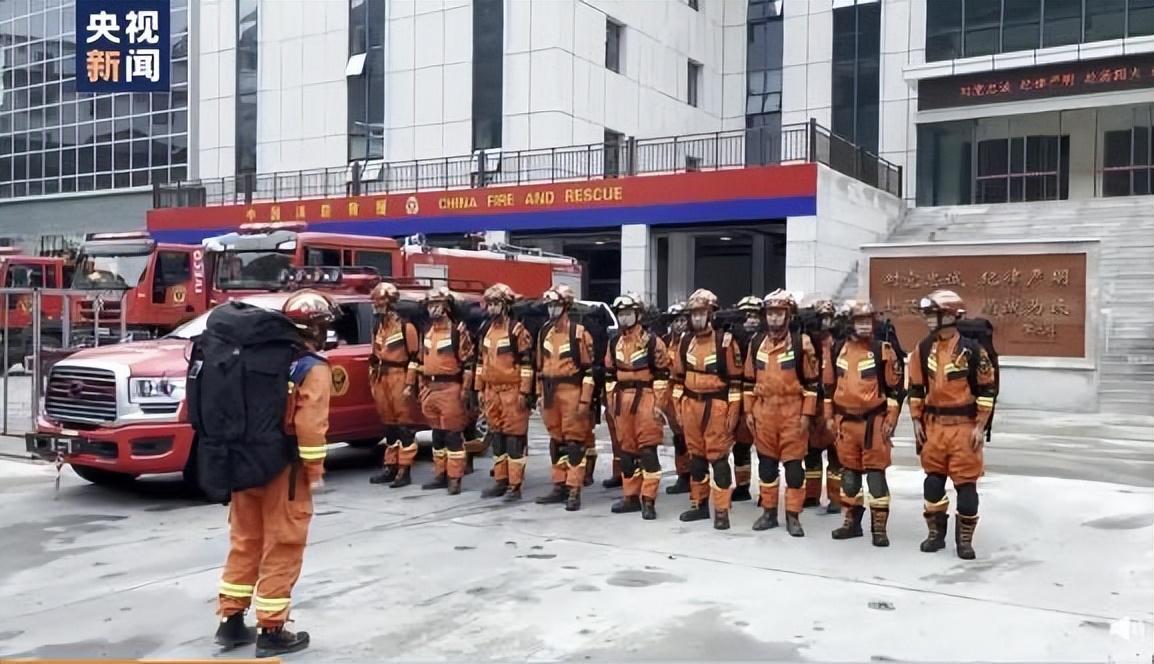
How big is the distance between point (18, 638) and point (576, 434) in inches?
180

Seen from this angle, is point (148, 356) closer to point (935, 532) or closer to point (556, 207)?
point (935, 532)

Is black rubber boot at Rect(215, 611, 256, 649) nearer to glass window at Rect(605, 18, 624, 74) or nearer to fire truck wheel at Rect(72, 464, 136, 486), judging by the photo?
fire truck wheel at Rect(72, 464, 136, 486)

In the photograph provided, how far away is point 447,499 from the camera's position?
9281 mm

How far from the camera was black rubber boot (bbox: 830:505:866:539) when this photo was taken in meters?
7.73

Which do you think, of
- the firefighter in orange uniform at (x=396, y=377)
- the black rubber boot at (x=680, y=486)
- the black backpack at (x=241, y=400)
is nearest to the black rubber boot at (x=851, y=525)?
the black rubber boot at (x=680, y=486)

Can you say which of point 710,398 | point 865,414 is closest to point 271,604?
point 710,398

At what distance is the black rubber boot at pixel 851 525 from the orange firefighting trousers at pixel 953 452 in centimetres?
80

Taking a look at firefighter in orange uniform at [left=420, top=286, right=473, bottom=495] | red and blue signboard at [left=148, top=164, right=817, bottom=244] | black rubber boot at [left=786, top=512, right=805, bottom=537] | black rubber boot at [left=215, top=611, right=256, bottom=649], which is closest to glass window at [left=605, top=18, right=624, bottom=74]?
red and blue signboard at [left=148, top=164, right=817, bottom=244]

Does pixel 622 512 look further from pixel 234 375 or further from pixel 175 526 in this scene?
pixel 234 375

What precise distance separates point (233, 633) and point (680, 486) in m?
5.28

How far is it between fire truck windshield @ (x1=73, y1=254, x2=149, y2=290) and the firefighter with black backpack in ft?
47.3

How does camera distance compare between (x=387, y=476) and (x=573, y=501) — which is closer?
(x=573, y=501)

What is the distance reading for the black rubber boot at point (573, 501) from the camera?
8.82 metres

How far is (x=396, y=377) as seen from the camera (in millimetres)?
9805
